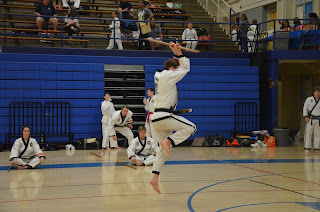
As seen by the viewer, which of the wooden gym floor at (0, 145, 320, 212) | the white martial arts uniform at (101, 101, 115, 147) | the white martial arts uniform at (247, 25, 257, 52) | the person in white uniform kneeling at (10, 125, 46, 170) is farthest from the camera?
the white martial arts uniform at (247, 25, 257, 52)

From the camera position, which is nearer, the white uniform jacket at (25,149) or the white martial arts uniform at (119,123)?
the white uniform jacket at (25,149)

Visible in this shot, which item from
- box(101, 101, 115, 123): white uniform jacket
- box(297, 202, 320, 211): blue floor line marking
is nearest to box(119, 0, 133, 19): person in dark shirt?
box(101, 101, 115, 123): white uniform jacket

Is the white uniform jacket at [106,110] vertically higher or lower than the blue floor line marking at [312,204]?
higher

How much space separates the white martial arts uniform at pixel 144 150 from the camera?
12.7 meters

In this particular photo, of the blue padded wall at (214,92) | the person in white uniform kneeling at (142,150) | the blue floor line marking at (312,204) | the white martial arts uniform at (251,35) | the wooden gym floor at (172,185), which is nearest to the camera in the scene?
the blue floor line marking at (312,204)

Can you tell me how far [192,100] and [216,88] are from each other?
113 cm

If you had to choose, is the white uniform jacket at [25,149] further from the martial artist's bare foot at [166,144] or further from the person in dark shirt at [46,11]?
the person in dark shirt at [46,11]

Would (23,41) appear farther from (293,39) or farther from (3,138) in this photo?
(293,39)

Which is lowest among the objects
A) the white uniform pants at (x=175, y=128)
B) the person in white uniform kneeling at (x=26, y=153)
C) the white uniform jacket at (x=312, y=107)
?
the person in white uniform kneeling at (x=26, y=153)

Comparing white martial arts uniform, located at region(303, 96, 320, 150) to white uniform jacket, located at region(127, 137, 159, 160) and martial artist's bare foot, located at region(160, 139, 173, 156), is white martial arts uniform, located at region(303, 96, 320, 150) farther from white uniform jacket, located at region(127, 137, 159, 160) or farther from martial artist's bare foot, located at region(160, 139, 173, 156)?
martial artist's bare foot, located at region(160, 139, 173, 156)

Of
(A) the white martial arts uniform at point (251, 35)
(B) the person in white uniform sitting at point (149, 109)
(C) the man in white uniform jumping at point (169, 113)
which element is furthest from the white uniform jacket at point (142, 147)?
(A) the white martial arts uniform at point (251, 35)

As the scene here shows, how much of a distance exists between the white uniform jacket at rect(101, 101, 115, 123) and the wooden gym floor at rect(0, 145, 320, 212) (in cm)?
347

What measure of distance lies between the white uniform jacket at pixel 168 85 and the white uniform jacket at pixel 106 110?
31.0 feet

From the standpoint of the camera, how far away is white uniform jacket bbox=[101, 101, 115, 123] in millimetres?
17969
